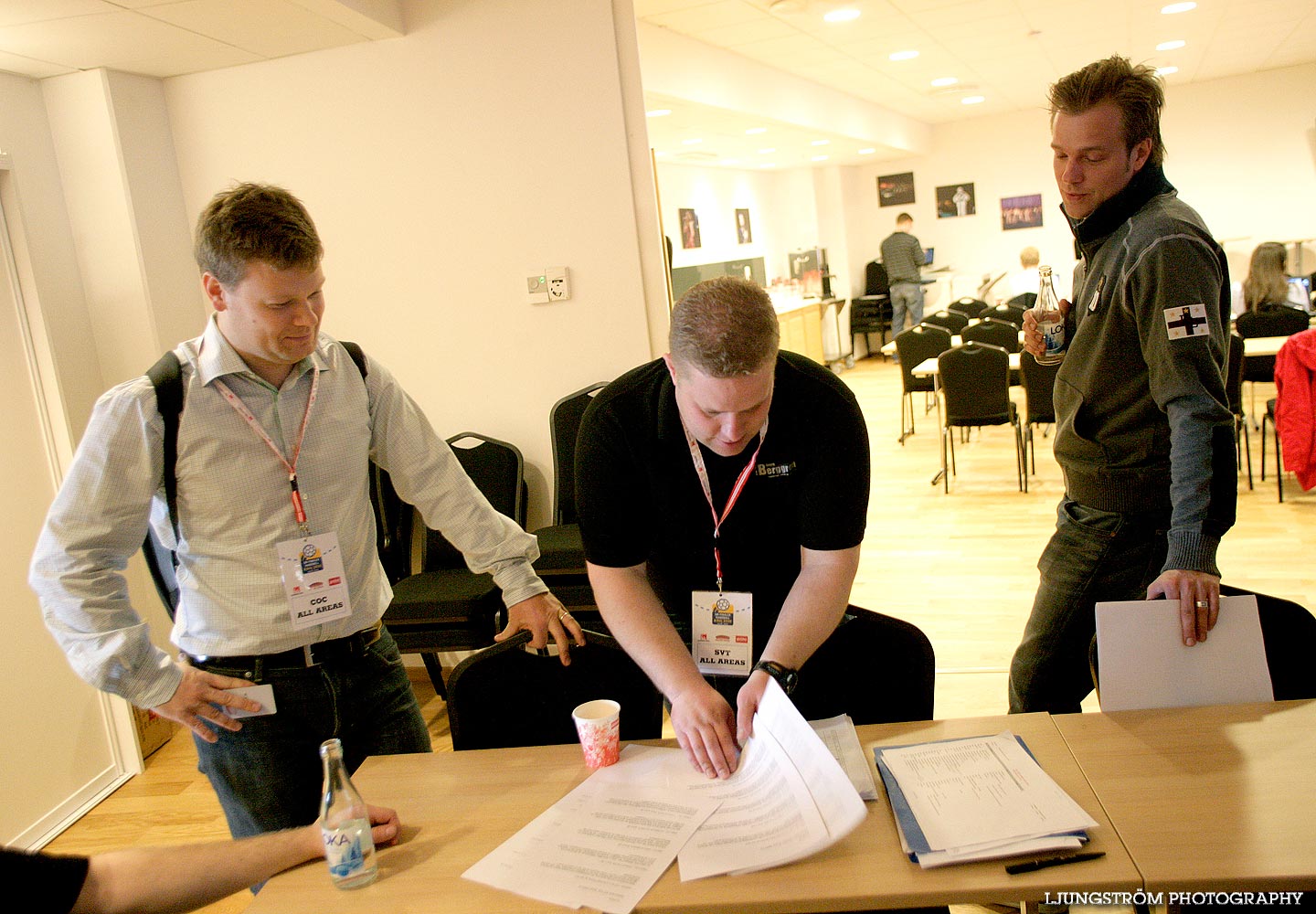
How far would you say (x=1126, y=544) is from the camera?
6.52 feet

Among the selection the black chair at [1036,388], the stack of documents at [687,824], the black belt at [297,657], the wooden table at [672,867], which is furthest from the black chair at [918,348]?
the stack of documents at [687,824]

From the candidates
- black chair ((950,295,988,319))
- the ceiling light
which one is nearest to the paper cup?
the ceiling light

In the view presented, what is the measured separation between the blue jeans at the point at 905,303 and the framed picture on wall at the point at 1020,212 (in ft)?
5.15

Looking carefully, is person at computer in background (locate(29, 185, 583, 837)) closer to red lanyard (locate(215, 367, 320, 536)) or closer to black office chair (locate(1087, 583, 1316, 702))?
red lanyard (locate(215, 367, 320, 536))

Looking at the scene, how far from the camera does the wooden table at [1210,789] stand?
1.20 m

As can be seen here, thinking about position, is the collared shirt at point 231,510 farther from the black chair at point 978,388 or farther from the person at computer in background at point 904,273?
the person at computer in background at point 904,273

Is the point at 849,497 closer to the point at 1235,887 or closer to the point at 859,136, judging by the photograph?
the point at 1235,887

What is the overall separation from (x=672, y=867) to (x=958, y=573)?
385 centimetres

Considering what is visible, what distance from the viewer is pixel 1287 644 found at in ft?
5.55

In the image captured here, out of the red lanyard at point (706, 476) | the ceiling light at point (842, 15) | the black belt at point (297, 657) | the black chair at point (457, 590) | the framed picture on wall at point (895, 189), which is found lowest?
the black chair at point (457, 590)

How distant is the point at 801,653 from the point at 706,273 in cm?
980

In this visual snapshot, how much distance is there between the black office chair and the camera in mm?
1673

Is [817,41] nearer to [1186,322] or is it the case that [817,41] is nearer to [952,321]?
[952,321]

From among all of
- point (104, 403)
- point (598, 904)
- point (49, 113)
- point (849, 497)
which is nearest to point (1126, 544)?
point (849, 497)
